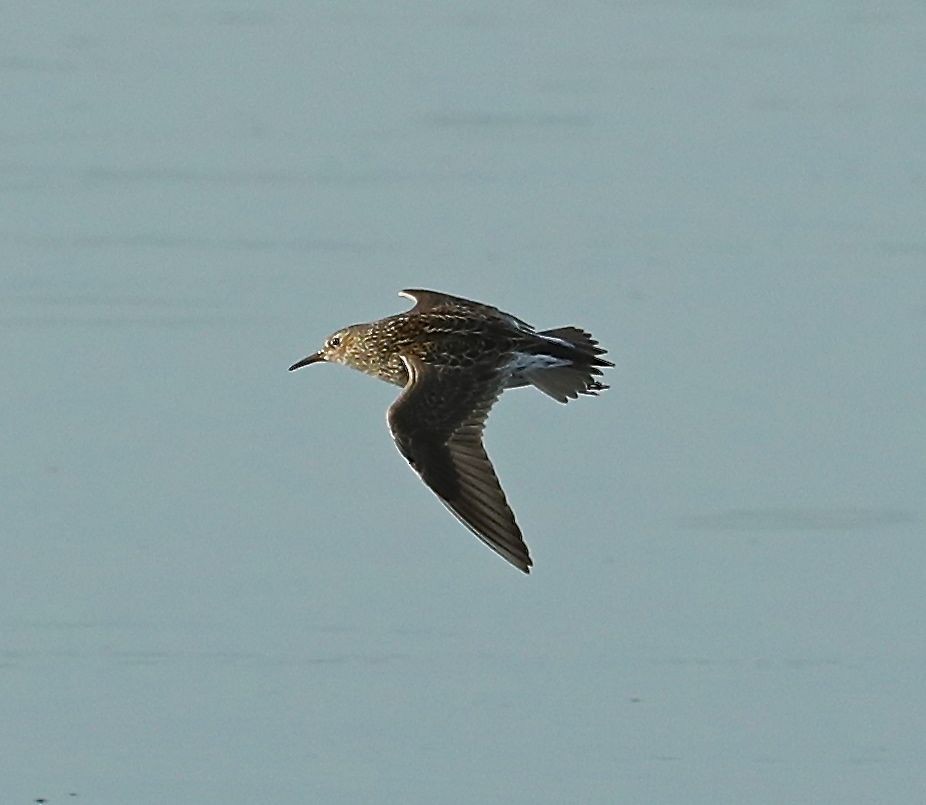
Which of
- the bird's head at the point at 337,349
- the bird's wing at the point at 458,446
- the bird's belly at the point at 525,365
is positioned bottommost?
the bird's wing at the point at 458,446

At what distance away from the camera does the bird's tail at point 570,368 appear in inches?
336

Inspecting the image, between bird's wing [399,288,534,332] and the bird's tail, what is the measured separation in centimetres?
11

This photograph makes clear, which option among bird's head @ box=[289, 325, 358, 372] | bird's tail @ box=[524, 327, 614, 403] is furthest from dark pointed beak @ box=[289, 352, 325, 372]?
bird's tail @ box=[524, 327, 614, 403]

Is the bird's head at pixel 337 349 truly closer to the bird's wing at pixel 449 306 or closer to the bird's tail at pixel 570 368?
the bird's wing at pixel 449 306

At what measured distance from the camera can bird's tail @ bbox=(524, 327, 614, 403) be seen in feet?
28.0

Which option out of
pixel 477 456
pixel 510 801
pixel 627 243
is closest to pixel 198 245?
pixel 627 243

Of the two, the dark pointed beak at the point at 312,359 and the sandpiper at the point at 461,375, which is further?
the dark pointed beak at the point at 312,359

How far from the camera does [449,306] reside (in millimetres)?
8961

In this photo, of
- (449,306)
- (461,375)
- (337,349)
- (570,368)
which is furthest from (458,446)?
(337,349)

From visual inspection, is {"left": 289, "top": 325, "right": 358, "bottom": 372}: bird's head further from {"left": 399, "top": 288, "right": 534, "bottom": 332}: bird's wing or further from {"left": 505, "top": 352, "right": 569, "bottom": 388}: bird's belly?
{"left": 505, "top": 352, "right": 569, "bottom": 388}: bird's belly

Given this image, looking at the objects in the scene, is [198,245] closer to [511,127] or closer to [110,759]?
[511,127]

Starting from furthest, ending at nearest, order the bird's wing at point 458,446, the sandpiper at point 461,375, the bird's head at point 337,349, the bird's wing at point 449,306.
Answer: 1. the bird's head at point 337,349
2. the bird's wing at point 449,306
3. the sandpiper at point 461,375
4. the bird's wing at point 458,446

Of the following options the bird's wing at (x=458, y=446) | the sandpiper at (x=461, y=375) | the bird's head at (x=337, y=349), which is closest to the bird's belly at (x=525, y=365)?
the sandpiper at (x=461, y=375)

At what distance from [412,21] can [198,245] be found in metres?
4.68
